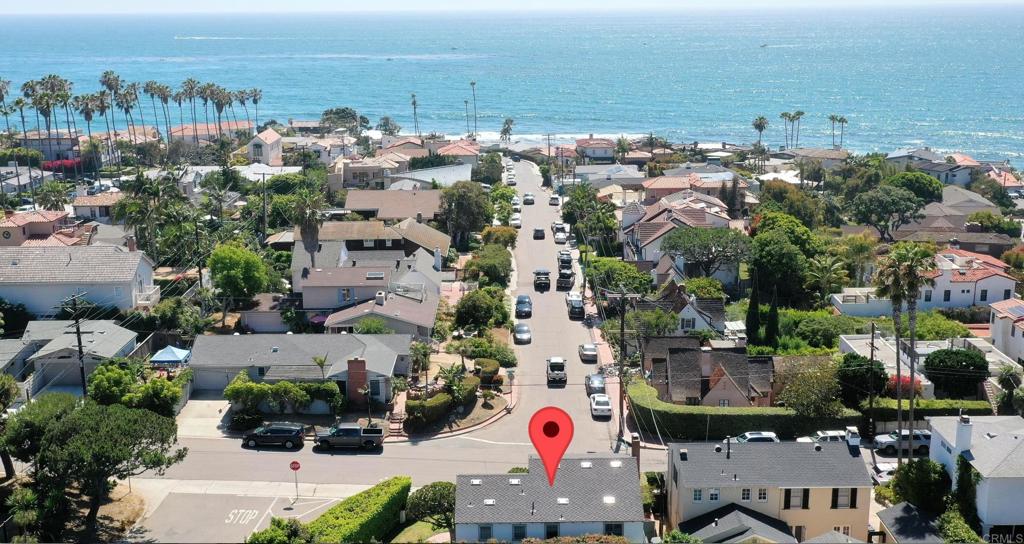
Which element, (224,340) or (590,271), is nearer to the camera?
(224,340)

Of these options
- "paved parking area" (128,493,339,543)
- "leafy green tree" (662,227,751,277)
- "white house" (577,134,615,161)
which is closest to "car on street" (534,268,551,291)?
"leafy green tree" (662,227,751,277)

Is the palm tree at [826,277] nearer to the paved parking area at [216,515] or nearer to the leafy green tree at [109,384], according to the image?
the paved parking area at [216,515]

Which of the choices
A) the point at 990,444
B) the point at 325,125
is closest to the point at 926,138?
the point at 325,125

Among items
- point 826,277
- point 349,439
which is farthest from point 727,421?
point 826,277

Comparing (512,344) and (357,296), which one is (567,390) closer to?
(512,344)

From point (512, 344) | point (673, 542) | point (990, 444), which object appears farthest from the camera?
point (512, 344)

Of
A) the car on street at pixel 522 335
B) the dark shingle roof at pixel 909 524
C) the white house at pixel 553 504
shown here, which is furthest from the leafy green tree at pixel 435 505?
the car on street at pixel 522 335

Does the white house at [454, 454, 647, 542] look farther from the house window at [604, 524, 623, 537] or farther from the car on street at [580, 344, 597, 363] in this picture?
the car on street at [580, 344, 597, 363]
